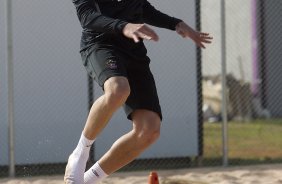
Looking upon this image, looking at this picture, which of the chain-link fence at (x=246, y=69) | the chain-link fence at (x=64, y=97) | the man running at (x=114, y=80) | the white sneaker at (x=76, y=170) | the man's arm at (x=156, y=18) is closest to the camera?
the man running at (x=114, y=80)

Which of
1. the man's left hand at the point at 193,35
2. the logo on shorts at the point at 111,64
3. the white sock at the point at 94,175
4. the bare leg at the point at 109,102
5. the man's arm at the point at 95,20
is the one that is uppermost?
the man's arm at the point at 95,20

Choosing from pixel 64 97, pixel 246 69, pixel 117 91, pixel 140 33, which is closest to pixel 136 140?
pixel 117 91

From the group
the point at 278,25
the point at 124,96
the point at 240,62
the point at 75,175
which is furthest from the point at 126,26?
the point at 240,62

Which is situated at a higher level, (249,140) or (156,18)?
(156,18)

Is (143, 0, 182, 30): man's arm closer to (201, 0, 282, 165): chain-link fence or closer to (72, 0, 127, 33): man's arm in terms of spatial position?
(72, 0, 127, 33): man's arm

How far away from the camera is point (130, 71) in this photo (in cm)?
541

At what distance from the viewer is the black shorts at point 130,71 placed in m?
5.19

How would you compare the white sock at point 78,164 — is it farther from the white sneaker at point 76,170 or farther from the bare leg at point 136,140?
the bare leg at point 136,140

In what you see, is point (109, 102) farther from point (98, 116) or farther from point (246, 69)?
point (246, 69)

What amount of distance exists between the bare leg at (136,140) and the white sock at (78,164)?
21cm

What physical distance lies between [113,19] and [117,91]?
50cm

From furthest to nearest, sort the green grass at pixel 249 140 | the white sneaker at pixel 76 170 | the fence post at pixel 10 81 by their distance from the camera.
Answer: the green grass at pixel 249 140
the fence post at pixel 10 81
the white sneaker at pixel 76 170

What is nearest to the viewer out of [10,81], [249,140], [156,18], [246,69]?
[156,18]

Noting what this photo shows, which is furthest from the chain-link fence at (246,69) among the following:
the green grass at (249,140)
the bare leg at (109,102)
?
the bare leg at (109,102)
